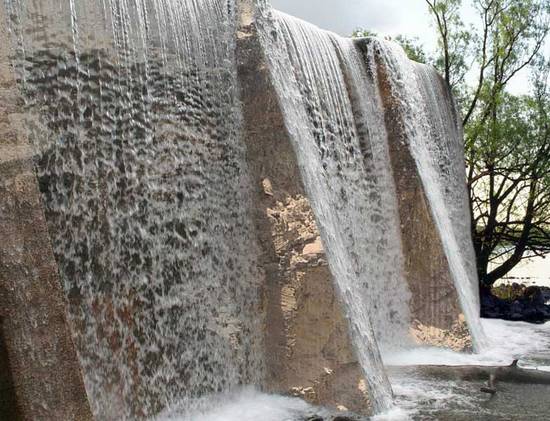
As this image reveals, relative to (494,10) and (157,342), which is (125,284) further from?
(494,10)

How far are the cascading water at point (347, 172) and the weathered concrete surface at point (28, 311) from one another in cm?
265

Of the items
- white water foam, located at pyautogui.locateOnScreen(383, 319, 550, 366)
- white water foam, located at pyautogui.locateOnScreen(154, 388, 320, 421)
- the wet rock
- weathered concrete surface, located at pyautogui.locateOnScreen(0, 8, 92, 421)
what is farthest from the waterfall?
weathered concrete surface, located at pyautogui.locateOnScreen(0, 8, 92, 421)

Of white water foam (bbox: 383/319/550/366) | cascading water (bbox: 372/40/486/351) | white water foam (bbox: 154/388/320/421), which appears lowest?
white water foam (bbox: 154/388/320/421)

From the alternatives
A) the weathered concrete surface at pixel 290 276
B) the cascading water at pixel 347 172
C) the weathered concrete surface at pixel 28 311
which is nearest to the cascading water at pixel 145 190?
the weathered concrete surface at pixel 290 276

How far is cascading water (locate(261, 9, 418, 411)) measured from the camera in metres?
5.95

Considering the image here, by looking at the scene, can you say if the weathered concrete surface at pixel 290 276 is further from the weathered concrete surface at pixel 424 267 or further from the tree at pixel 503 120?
the tree at pixel 503 120

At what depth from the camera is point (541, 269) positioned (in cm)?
2791

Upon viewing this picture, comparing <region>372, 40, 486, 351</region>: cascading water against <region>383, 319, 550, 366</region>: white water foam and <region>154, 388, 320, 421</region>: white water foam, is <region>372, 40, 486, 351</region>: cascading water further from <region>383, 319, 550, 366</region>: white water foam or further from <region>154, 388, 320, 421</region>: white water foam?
<region>154, 388, 320, 421</region>: white water foam

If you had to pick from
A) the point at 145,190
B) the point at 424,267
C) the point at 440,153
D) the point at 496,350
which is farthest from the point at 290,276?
the point at 440,153

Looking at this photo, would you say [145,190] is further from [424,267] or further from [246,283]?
[424,267]

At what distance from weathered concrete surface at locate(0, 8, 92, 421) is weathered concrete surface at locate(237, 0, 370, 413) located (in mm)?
2386

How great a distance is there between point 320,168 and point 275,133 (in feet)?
2.68

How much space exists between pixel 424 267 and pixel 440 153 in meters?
2.59

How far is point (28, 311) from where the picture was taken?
3330 millimetres
